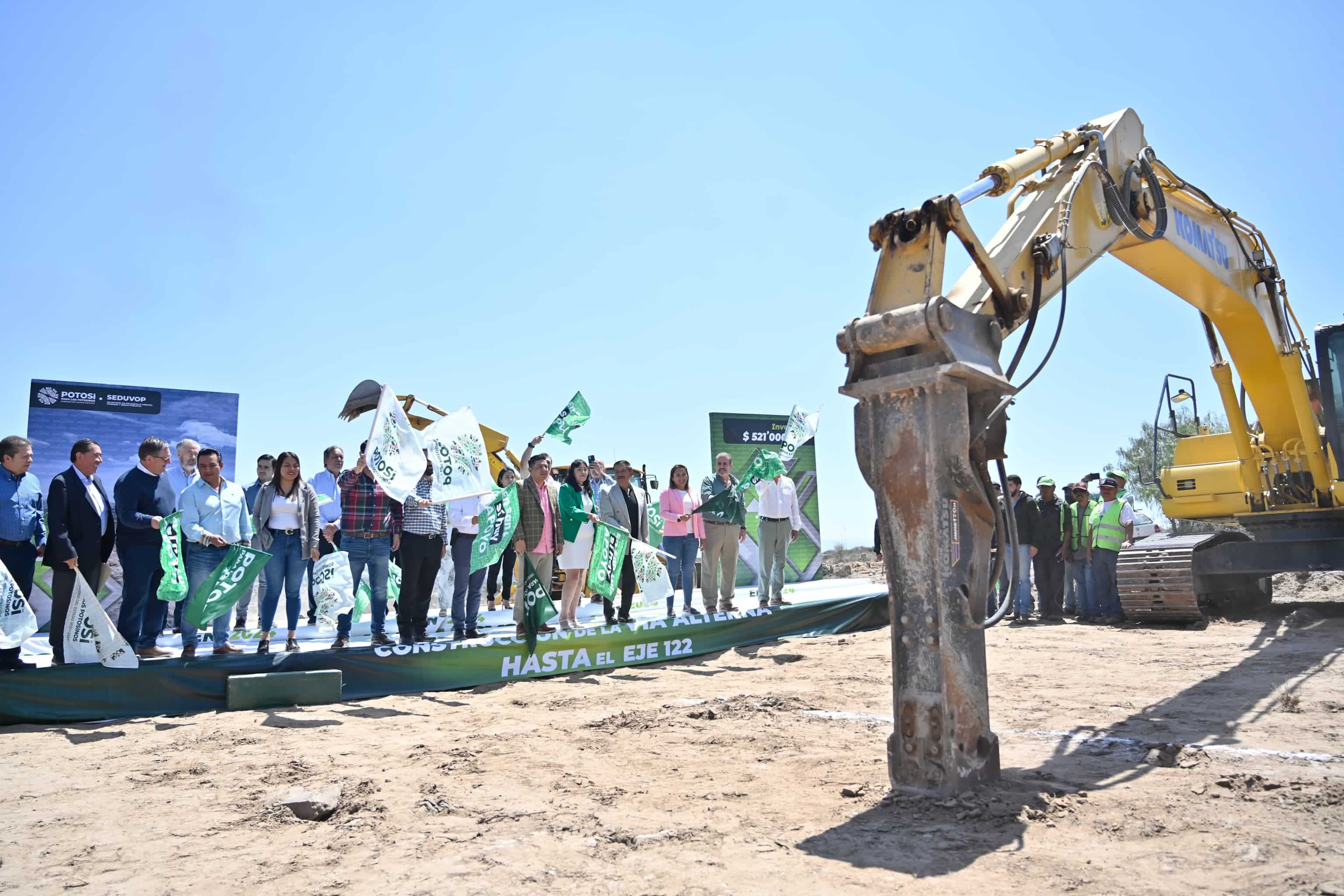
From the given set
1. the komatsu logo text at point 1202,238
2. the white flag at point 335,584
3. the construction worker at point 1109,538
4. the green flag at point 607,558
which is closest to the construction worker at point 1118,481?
the construction worker at point 1109,538

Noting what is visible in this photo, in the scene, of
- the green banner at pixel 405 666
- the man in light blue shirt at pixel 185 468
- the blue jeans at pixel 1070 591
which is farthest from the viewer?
the blue jeans at pixel 1070 591

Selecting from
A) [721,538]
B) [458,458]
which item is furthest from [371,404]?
[721,538]

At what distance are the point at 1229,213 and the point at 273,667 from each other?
29.1ft

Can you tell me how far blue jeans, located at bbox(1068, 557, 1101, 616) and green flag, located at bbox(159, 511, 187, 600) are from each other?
10.2 metres

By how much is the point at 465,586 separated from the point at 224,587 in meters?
2.30

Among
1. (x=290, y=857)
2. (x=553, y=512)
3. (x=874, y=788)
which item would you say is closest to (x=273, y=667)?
(x=553, y=512)

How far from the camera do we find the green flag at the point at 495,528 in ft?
26.0

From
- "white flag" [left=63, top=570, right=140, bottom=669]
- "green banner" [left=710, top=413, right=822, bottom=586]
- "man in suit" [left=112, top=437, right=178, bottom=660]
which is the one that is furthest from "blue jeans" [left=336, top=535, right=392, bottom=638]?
"green banner" [left=710, top=413, right=822, bottom=586]

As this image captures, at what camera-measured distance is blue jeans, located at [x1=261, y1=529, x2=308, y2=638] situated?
297 inches

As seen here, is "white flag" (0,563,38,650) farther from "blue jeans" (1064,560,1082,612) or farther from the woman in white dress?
"blue jeans" (1064,560,1082,612)

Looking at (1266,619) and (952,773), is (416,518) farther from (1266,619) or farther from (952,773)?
(1266,619)

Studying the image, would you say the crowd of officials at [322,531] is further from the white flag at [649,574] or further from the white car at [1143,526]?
the white car at [1143,526]

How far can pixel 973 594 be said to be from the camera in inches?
146

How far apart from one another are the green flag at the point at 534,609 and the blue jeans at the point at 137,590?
285 cm
